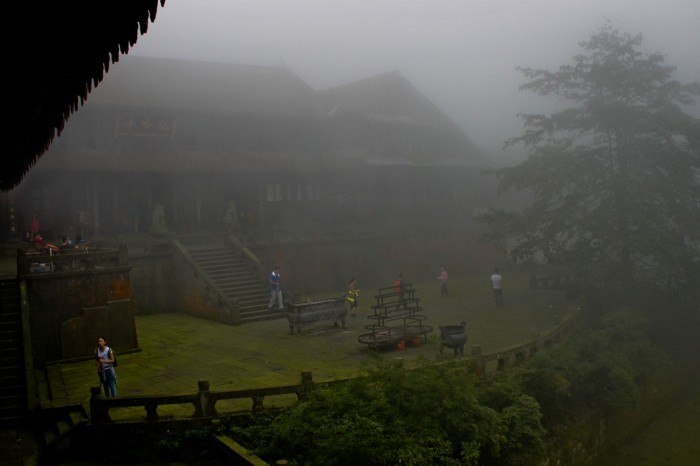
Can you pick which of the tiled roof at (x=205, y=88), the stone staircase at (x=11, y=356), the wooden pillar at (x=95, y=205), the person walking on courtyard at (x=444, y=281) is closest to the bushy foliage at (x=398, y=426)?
the stone staircase at (x=11, y=356)

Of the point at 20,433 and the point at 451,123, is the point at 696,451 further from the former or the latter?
the point at 451,123

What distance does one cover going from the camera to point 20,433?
11828mm

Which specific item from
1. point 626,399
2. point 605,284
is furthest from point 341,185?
point 626,399

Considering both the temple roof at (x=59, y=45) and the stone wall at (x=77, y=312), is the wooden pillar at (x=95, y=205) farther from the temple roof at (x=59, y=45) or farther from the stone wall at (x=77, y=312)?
the temple roof at (x=59, y=45)

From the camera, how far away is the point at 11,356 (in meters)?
14.0

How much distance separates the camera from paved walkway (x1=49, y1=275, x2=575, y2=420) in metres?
12.9

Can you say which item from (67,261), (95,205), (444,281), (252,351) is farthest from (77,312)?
(444,281)

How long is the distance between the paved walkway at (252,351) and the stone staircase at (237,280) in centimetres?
80

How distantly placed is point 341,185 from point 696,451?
2175 centimetres

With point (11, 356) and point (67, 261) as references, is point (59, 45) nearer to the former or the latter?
point (11, 356)

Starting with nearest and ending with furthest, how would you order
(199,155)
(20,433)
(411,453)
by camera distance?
(411,453) → (20,433) → (199,155)

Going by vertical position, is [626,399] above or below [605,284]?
below

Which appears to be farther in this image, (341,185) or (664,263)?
(341,185)

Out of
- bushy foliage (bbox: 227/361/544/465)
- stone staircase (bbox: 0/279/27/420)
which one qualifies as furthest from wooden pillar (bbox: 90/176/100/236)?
bushy foliage (bbox: 227/361/544/465)
